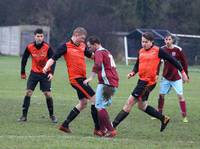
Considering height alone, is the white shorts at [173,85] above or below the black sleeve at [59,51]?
below

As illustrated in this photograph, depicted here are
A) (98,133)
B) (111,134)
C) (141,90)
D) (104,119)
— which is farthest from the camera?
(141,90)

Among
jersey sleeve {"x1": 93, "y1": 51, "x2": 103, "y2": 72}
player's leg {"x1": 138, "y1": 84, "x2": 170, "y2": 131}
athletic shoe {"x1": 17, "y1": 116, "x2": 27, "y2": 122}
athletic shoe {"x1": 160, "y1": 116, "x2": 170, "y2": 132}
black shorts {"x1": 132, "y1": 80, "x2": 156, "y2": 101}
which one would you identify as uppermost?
jersey sleeve {"x1": 93, "y1": 51, "x2": 103, "y2": 72}

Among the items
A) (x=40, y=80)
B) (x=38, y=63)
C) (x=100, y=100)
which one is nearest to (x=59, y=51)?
(x=100, y=100)

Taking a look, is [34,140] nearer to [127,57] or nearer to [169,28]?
[127,57]

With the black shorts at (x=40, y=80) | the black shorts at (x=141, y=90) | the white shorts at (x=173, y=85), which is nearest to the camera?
the black shorts at (x=141, y=90)

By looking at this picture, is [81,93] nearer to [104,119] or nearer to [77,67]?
[77,67]

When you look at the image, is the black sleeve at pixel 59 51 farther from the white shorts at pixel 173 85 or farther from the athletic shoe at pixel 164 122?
the white shorts at pixel 173 85

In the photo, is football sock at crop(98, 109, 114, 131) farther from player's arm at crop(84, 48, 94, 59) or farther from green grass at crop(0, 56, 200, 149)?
player's arm at crop(84, 48, 94, 59)

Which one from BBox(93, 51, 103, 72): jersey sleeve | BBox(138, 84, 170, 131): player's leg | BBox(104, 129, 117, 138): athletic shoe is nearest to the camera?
BBox(93, 51, 103, 72): jersey sleeve

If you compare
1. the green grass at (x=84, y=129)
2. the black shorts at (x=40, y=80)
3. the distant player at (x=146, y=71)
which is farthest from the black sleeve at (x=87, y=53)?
the black shorts at (x=40, y=80)

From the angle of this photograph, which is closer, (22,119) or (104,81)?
(104,81)

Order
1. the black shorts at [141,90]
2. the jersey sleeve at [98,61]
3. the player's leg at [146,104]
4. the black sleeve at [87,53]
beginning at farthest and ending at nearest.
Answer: the black sleeve at [87,53] < the player's leg at [146,104] < the black shorts at [141,90] < the jersey sleeve at [98,61]

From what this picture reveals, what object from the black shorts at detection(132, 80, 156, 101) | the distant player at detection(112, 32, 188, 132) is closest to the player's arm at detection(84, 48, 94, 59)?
the distant player at detection(112, 32, 188, 132)

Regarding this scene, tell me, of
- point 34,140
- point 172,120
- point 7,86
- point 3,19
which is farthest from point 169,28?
point 34,140
